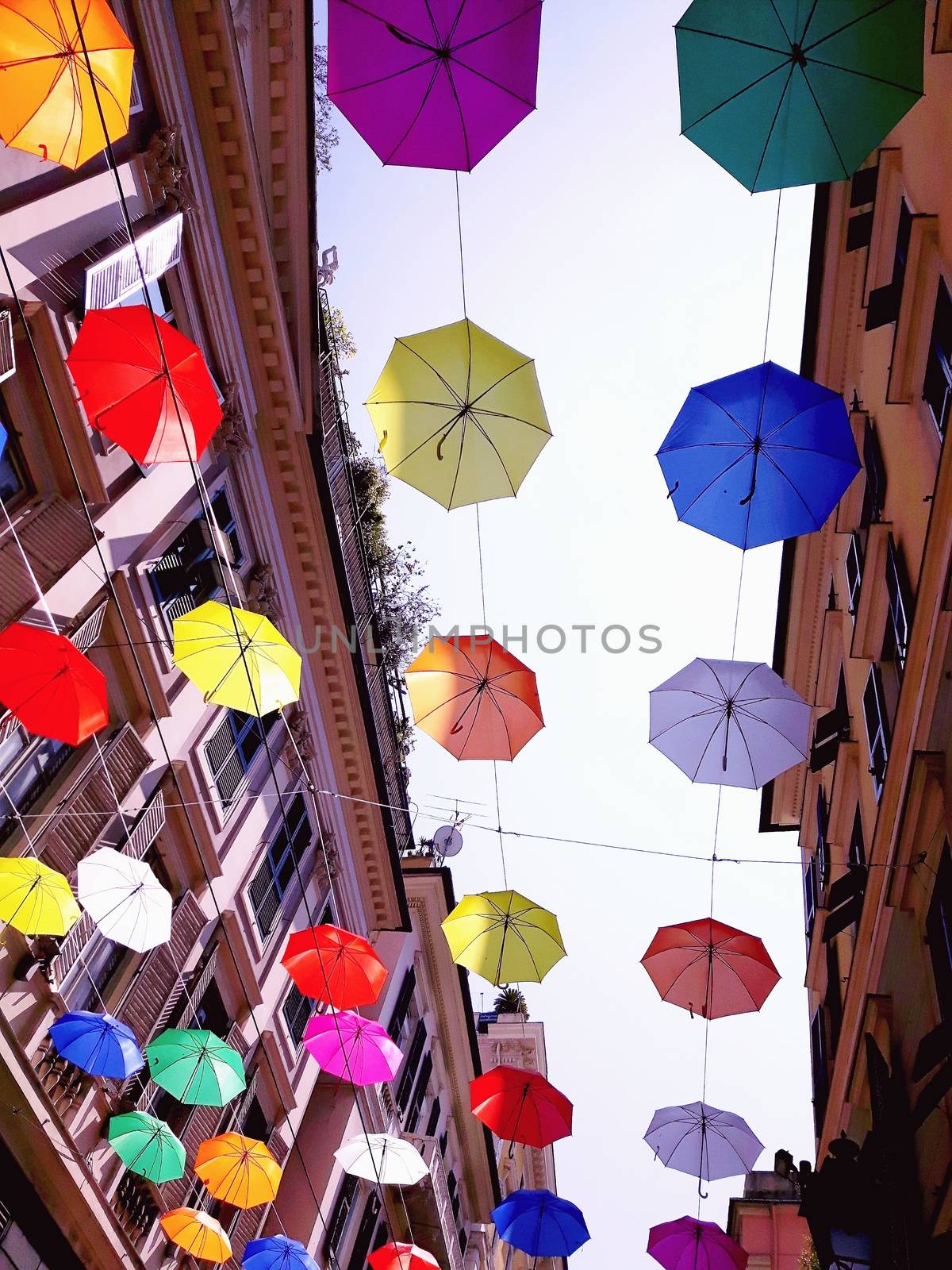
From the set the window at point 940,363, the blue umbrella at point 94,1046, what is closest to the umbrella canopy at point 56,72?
the window at point 940,363

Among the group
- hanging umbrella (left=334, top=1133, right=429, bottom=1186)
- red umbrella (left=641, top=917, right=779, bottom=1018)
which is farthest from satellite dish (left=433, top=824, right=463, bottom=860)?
red umbrella (left=641, top=917, right=779, bottom=1018)

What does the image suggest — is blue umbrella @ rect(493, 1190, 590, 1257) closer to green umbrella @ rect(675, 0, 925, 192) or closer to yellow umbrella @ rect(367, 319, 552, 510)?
yellow umbrella @ rect(367, 319, 552, 510)

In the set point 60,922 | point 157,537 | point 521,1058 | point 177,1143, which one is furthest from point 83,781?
point 521,1058

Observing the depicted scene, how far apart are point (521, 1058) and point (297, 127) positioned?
30.6 meters

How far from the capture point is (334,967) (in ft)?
46.4

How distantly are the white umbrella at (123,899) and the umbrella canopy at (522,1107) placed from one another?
6789 millimetres

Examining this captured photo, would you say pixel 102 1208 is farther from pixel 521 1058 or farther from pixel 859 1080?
pixel 521 1058

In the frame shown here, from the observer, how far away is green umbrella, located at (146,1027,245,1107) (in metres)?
12.1

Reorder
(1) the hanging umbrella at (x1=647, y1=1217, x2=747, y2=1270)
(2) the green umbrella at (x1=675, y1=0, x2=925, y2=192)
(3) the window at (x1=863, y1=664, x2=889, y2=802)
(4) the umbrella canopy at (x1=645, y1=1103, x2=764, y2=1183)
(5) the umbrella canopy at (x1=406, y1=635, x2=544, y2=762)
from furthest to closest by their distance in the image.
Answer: (4) the umbrella canopy at (x1=645, y1=1103, x2=764, y2=1183)
(1) the hanging umbrella at (x1=647, y1=1217, x2=747, y2=1270)
(3) the window at (x1=863, y1=664, x2=889, y2=802)
(5) the umbrella canopy at (x1=406, y1=635, x2=544, y2=762)
(2) the green umbrella at (x1=675, y1=0, x2=925, y2=192)

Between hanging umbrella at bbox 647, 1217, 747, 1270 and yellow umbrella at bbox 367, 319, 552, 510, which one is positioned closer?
yellow umbrella at bbox 367, 319, 552, 510

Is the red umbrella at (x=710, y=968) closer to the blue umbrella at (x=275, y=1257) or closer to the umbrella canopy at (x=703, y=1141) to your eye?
the umbrella canopy at (x=703, y=1141)

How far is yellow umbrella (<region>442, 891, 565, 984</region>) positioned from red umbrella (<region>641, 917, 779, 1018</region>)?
145 cm

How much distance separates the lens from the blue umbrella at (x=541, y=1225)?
664 inches

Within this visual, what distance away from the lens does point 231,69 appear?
541 inches
